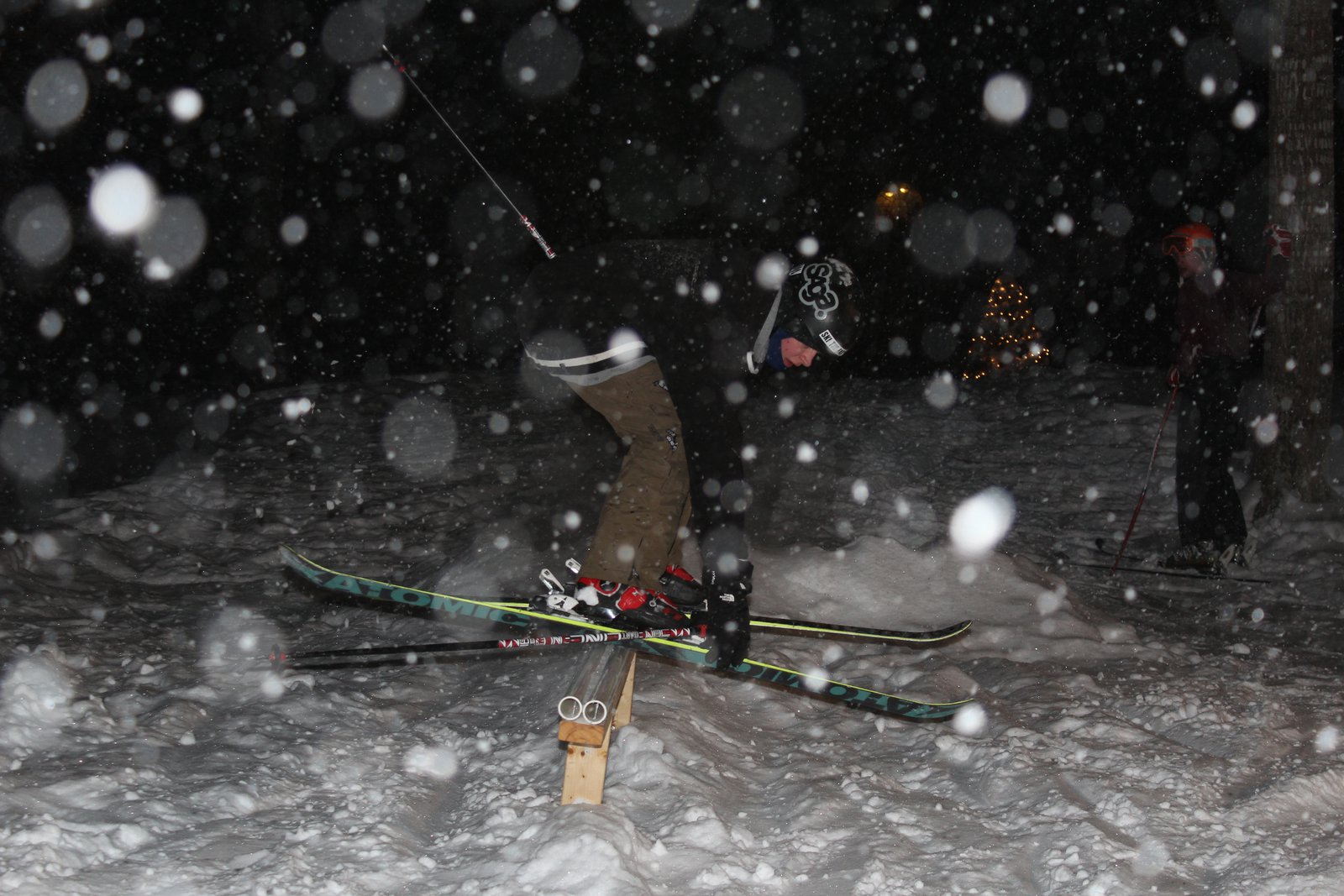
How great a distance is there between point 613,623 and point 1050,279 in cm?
1721

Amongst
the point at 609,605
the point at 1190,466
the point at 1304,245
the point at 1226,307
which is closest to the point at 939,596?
the point at 1190,466

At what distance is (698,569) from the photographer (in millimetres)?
5656

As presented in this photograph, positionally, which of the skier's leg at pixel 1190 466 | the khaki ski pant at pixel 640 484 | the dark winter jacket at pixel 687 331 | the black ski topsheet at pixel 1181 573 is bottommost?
the black ski topsheet at pixel 1181 573

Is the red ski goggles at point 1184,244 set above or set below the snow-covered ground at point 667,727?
above

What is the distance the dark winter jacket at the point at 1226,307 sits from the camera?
246 inches

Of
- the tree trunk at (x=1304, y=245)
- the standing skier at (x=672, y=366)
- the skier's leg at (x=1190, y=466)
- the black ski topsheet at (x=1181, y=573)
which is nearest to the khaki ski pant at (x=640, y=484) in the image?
the standing skier at (x=672, y=366)

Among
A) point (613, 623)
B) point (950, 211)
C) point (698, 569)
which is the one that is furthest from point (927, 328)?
point (613, 623)

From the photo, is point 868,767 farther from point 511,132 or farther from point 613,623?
point 511,132

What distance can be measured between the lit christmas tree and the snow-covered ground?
11.6 meters

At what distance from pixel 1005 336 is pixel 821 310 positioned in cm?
1746

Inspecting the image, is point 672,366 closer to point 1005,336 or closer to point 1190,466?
point 1190,466

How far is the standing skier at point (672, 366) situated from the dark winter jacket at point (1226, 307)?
3819 mm

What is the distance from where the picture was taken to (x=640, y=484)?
3.86 metres

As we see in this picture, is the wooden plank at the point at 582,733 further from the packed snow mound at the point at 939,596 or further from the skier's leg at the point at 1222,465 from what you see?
the skier's leg at the point at 1222,465
